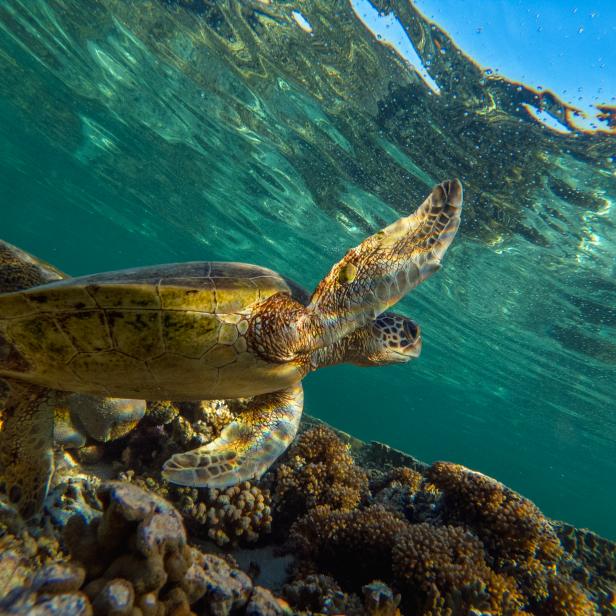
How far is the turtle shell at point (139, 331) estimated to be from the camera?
2.47 m

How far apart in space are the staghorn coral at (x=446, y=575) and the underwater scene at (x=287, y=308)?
16 millimetres

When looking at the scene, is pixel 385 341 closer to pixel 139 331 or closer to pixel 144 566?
pixel 139 331

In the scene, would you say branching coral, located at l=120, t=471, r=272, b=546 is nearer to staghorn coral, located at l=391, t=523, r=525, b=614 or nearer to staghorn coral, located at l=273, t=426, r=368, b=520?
staghorn coral, located at l=273, t=426, r=368, b=520

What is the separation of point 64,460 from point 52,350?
1.57m

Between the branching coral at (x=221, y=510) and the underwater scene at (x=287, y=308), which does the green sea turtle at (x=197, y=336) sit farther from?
the branching coral at (x=221, y=510)

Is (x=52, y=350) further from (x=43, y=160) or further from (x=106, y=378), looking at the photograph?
(x=43, y=160)

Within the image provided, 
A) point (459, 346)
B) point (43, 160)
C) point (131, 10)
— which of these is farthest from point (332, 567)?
point (43, 160)

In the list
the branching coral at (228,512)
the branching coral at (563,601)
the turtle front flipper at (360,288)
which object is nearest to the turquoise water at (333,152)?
the turtle front flipper at (360,288)

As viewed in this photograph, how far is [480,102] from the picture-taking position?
8195 millimetres

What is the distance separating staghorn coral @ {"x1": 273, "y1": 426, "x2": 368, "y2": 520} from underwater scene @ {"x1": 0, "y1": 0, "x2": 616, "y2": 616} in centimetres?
3

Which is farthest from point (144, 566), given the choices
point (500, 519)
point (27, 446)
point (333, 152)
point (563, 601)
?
point (333, 152)

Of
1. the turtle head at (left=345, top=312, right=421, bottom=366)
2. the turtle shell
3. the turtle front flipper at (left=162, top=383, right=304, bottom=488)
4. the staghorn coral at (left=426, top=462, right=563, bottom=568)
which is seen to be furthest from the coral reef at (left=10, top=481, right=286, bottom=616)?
the staghorn coral at (left=426, top=462, right=563, bottom=568)

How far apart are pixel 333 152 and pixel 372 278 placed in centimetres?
1037

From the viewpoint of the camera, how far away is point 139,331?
256 cm
